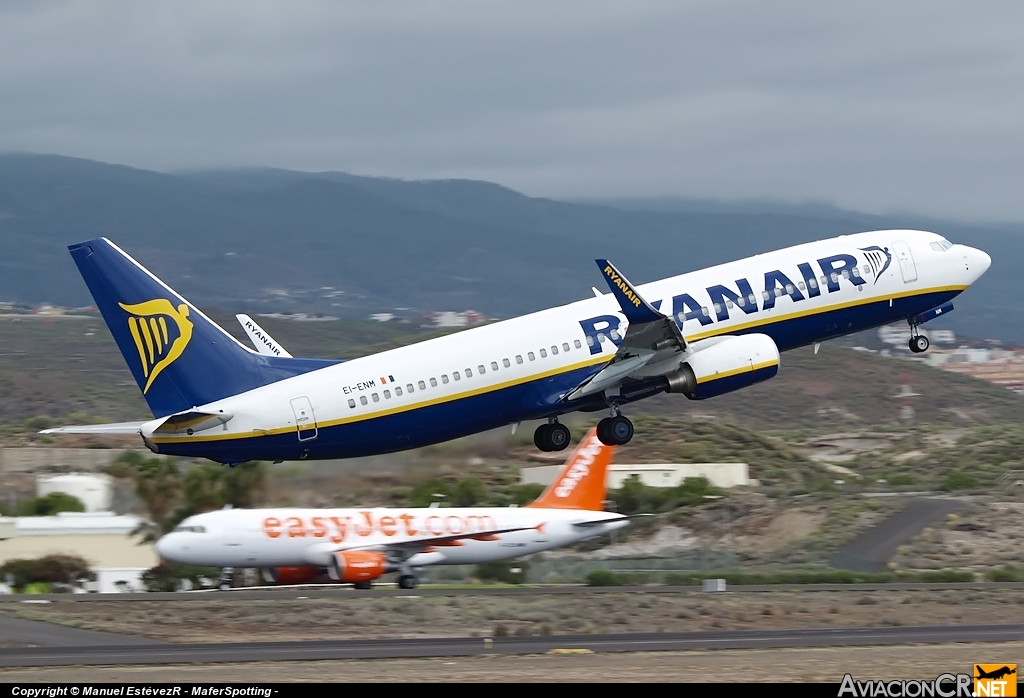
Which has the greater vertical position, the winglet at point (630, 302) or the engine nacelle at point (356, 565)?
the winglet at point (630, 302)

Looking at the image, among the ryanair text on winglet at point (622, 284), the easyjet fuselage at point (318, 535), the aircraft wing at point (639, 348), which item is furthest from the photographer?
the easyjet fuselage at point (318, 535)

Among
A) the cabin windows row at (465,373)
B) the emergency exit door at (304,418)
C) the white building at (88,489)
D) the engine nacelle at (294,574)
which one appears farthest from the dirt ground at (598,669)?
the white building at (88,489)

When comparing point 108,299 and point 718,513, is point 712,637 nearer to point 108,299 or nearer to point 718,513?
point 108,299

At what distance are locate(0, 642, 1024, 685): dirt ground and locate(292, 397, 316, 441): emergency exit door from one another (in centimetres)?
901

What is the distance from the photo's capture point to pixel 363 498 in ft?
207

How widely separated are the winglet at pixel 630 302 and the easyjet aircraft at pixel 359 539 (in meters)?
15.4

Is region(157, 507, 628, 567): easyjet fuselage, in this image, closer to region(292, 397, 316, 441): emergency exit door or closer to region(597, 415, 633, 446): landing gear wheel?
region(597, 415, 633, 446): landing gear wheel

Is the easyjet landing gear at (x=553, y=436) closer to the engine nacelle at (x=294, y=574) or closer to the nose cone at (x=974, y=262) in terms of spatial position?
the engine nacelle at (x=294, y=574)

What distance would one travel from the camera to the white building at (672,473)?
3691 inches

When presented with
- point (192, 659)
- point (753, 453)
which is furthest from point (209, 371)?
point (753, 453)

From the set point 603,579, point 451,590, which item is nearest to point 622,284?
point 451,590

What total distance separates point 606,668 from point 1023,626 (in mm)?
19082

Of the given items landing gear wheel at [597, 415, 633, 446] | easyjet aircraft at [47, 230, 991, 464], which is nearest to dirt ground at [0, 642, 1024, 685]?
easyjet aircraft at [47, 230, 991, 464]

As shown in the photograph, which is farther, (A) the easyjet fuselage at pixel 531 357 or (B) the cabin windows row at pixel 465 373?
(B) the cabin windows row at pixel 465 373
